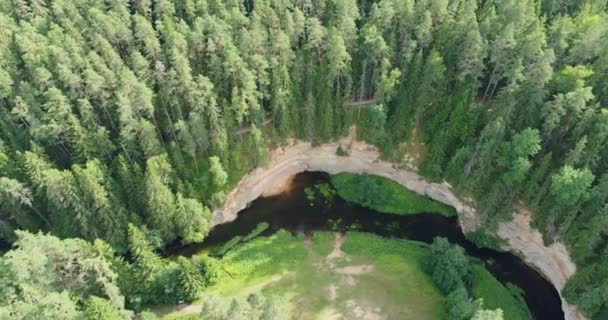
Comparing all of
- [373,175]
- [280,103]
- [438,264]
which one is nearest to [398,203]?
[373,175]

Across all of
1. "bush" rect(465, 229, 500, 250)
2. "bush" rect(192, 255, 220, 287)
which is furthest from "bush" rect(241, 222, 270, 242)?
"bush" rect(465, 229, 500, 250)

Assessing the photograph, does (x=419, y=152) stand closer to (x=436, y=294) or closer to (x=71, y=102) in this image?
(x=436, y=294)

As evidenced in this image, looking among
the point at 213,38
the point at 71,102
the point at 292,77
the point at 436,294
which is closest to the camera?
the point at 436,294

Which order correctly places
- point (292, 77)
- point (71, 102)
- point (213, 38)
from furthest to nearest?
point (292, 77), point (213, 38), point (71, 102)

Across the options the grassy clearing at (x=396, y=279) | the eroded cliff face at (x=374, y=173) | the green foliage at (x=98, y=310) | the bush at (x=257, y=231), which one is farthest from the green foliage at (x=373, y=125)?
the green foliage at (x=98, y=310)

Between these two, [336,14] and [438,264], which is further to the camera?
[336,14]

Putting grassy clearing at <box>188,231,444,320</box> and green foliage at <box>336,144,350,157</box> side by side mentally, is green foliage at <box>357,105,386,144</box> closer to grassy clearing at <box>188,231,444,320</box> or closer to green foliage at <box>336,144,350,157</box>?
green foliage at <box>336,144,350,157</box>
